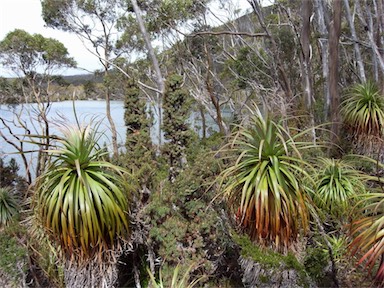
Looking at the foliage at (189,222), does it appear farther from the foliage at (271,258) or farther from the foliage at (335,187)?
the foliage at (335,187)

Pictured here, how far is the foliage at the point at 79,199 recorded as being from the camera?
9.66 ft

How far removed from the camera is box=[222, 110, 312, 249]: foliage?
271 centimetres

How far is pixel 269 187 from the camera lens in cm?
274

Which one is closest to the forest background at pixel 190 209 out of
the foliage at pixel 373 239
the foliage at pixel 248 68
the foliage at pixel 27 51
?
the foliage at pixel 373 239

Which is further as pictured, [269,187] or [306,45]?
[306,45]

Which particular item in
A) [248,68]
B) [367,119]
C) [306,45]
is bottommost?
[367,119]

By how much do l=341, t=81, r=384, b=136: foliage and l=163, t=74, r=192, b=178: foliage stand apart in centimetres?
343

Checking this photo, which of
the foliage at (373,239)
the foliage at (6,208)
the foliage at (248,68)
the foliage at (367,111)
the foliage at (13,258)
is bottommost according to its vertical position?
the foliage at (13,258)

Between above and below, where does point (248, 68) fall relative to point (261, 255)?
above

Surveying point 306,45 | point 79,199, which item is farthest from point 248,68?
point 79,199

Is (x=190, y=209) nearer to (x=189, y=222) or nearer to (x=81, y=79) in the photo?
(x=189, y=222)

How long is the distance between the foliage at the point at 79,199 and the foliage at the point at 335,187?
2318mm

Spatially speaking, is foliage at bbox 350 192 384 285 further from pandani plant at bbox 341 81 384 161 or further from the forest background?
pandani plant at bbox 341 81 384 161

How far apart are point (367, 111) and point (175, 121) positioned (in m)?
3.68
